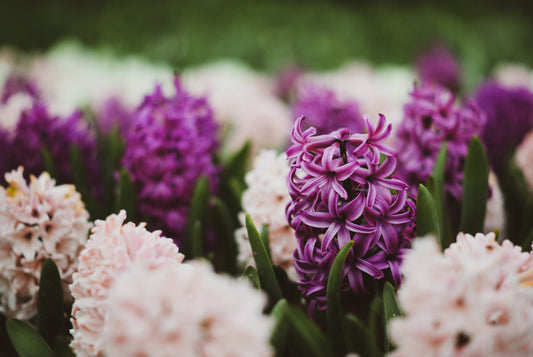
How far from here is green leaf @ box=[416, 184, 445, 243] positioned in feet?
3.49

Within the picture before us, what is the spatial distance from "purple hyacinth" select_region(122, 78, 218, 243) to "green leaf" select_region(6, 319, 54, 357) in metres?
0.54

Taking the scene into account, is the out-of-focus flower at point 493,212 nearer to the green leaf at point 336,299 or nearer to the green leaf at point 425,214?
the green leaf at point 425,214

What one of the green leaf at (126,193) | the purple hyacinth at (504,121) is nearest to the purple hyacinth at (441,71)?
the purple hyacinth at (504,121)

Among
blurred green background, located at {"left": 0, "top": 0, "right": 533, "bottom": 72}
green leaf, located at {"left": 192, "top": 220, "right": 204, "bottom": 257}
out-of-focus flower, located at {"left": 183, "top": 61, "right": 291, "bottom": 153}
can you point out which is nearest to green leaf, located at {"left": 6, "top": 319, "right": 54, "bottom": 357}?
green leaf, located at {"left": 192, "top": 220, "right": 204, "bottom": 257}

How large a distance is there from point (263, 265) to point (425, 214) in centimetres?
38

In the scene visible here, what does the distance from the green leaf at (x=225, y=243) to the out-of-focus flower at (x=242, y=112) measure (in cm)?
79

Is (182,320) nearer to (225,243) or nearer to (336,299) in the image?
(336,299)

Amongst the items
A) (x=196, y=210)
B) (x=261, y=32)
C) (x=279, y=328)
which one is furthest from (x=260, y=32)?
(x=279, y=328)

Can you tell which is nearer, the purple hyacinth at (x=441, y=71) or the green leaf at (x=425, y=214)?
the green leaf at (x=425, y=214)

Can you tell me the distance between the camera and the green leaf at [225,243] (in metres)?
1.58

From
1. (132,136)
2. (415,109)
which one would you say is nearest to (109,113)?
(132,136)

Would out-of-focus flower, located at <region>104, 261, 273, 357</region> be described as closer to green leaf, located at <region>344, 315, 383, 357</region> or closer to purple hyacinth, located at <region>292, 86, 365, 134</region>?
green leaf, located at <region>344, 315, 383, 357</region>

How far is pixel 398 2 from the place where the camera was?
891 centimetres

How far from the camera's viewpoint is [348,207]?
38.2 inches
